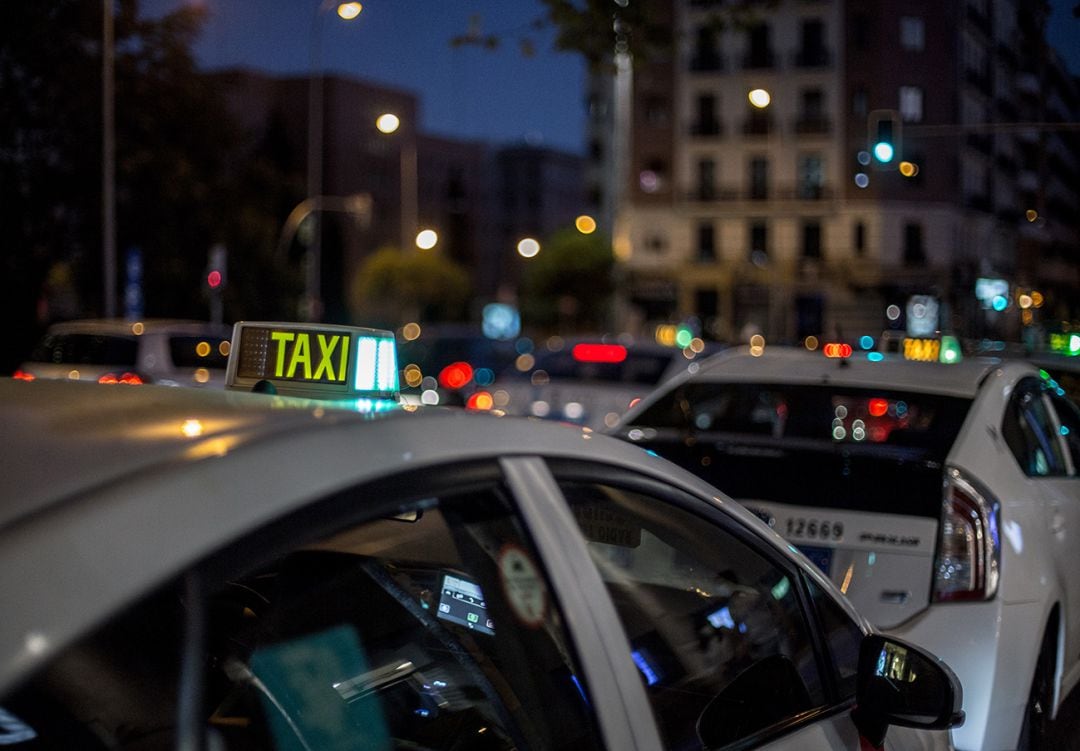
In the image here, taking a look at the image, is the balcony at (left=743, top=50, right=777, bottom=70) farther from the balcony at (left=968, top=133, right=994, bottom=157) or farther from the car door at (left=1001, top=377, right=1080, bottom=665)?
the car door at (left=1001, top=377, right=1080, bottom=665)

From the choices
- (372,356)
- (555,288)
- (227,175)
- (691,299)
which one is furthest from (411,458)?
(555,288)

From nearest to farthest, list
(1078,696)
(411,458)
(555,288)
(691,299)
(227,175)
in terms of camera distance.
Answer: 1. (411,458)
2. (1078,696)
3. (227,175)
4. (691,299)
5. (555,288)

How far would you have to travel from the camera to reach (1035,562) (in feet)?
16.1

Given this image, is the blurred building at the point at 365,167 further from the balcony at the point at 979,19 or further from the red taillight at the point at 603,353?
the red taillight at the point at 603,353

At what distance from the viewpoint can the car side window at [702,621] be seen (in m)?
2.35

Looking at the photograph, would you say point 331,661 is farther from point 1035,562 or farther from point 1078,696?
point 1078,696

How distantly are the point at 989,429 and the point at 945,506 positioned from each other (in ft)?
1.97

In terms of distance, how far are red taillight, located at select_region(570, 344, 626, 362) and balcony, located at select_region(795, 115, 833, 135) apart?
4605cm

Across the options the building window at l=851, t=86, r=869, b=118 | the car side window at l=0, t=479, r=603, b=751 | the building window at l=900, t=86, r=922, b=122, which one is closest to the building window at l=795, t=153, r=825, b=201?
the building window at l=851, t=86, r=869, b=118

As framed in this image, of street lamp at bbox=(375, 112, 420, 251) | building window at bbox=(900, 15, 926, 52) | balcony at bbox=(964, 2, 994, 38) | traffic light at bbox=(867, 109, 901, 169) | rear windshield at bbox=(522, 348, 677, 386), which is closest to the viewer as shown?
rear windshield at bbox=(522, 348, 677, 386)

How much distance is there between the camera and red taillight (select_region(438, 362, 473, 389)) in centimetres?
2248

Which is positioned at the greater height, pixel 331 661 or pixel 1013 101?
pixel 1013 101

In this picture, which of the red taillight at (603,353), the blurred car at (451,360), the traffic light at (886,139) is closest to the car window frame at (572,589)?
the red taillight at (603,353)

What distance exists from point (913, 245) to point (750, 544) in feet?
183
